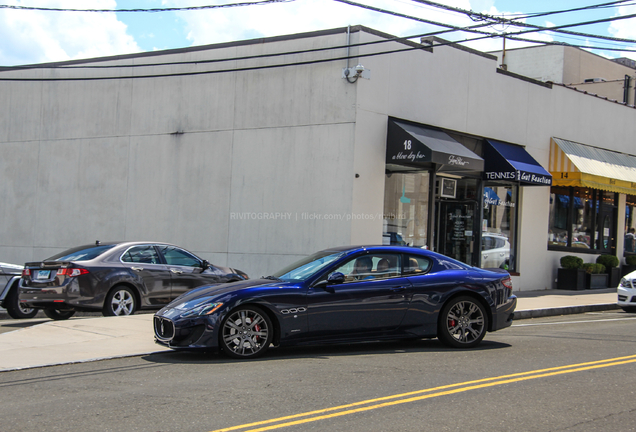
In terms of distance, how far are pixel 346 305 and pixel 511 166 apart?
10.4 m

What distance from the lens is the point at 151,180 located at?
18562 millimetres

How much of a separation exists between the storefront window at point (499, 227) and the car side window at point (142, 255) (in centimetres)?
943

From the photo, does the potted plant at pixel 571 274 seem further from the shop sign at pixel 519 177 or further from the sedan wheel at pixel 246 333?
the sedan wheel at pixel 246 333

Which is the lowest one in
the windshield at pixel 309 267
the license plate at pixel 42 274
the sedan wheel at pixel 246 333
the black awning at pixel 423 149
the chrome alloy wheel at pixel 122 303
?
the chrome alloy wheel at pixel 122 303

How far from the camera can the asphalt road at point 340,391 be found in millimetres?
5266

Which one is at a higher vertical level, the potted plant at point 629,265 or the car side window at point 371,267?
the car side window at point 371,267

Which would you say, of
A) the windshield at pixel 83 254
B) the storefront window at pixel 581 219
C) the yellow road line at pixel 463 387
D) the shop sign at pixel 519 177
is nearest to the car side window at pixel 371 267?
the yellow road line at pixel 463 387

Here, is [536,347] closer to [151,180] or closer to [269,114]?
[269,114]

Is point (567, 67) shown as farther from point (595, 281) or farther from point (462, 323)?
point (462, 323)

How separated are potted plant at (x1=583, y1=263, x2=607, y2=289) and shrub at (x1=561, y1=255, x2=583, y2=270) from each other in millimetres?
307

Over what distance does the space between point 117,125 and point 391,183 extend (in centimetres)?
849

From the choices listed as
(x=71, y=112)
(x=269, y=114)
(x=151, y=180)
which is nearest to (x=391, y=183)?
(x=269, y=114)

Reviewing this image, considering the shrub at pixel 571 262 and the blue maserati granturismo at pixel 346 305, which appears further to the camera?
the shrub at pixel 571 262

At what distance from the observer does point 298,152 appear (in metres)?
15.8
